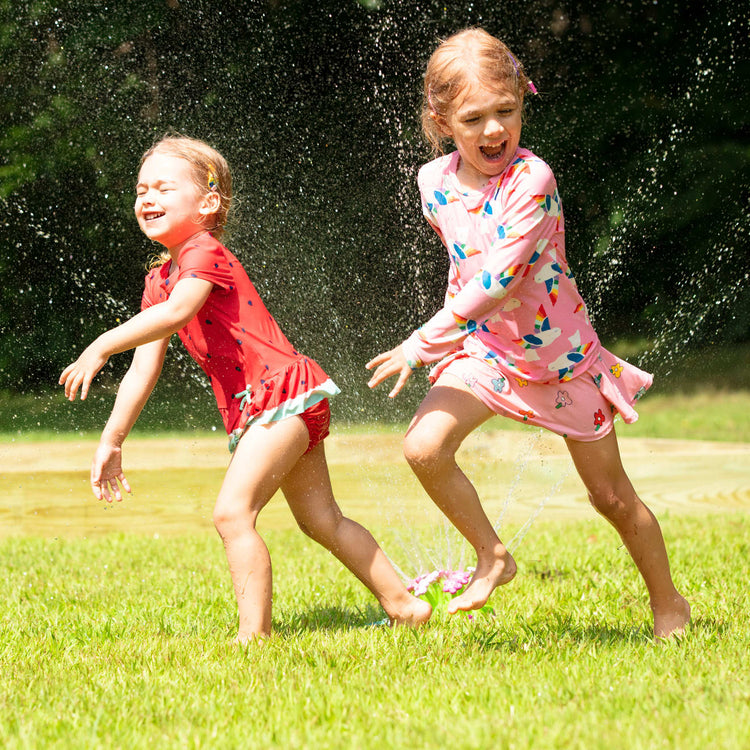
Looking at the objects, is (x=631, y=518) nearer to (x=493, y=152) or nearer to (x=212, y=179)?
(x=493, y=152)

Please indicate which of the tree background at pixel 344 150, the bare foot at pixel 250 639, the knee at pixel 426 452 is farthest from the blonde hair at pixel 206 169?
the tree background at pixel 344 150

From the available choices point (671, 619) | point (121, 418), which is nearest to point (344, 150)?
point (121, 418)

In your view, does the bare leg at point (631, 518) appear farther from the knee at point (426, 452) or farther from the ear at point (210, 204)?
the ear at point (210, 204)

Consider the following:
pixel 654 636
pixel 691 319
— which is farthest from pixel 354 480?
pixel 691 319

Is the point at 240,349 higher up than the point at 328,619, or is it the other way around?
the point at 240,349

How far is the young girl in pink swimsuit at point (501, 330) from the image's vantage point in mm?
2963

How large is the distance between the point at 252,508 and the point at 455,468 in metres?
0.58

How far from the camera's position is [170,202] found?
3271 mm

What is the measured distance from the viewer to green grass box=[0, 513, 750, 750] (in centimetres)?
224

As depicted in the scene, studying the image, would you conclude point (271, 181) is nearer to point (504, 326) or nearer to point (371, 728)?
point (504, 326)

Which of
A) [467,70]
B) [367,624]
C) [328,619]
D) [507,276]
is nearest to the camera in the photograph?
[507,276]

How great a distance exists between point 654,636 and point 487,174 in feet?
4.65

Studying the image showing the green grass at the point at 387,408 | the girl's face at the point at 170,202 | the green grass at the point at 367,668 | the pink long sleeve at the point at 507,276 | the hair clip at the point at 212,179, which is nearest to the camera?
the green grass at the point at 367,668

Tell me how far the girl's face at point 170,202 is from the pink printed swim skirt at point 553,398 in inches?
35.2
